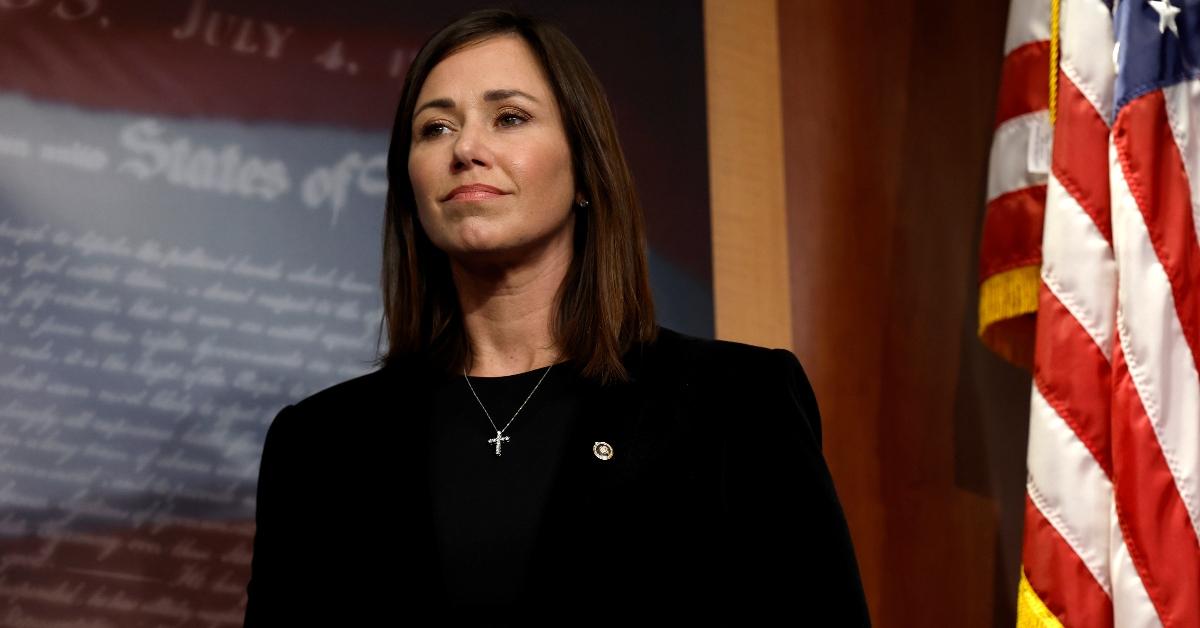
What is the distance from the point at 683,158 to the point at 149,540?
1233 millimetres

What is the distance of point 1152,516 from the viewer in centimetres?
191

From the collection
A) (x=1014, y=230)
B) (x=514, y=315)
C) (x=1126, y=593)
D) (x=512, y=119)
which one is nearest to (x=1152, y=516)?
(x=1126, y=593)

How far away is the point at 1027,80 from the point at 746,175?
1.96ft

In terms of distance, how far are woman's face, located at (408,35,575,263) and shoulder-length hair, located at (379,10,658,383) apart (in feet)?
0.07

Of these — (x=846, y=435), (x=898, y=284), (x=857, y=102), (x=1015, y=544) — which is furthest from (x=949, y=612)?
(x=857, y=102)

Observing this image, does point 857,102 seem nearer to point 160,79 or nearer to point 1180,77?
point 1180,77

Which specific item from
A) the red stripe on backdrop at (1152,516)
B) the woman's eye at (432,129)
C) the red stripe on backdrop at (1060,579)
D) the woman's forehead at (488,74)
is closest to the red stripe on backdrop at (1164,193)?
the red stripe on backdrop at (1152,516)

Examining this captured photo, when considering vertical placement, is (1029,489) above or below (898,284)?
below

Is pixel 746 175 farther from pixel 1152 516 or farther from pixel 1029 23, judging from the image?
pixel 1152 516

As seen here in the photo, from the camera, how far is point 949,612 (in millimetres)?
2594

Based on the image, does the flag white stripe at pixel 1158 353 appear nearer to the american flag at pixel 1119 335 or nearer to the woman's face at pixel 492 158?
the american flag at pixel 1119 335

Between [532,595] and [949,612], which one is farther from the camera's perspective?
[949,612]

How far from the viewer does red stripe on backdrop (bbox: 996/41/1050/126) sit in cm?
224

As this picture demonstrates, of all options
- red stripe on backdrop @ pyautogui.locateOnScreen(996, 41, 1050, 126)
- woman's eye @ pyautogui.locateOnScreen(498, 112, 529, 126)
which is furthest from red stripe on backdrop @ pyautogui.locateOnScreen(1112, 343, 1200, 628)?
woman's eye @ pyautogui.locateOnScreen(498, 112, 529, 126)
